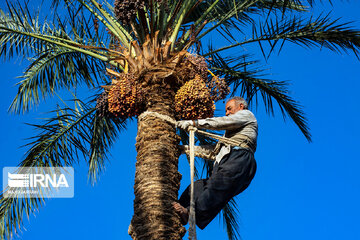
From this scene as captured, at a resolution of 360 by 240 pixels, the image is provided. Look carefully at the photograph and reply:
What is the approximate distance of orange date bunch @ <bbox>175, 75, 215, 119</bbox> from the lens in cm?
572

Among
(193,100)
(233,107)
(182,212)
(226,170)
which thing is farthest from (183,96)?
(182,212)

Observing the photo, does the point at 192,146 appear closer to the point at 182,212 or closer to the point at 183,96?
the point at 183,96

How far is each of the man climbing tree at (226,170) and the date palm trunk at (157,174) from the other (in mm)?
167

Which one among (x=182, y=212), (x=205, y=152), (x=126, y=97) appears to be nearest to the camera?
(x=182, y=212)

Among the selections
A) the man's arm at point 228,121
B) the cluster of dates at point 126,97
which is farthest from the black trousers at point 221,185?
the cluster of dates at point 126,97

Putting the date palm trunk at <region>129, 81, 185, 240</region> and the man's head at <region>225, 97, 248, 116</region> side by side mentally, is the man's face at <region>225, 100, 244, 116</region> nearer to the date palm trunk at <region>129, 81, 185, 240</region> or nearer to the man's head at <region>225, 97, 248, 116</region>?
the man's head at <region>225, 97, 248, 116</region>

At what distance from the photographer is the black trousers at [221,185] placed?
5.27 m

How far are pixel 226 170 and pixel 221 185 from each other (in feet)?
0.59

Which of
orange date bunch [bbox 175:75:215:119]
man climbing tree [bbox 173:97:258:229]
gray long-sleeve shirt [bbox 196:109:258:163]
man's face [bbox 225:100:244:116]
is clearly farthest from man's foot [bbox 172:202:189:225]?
man's face [bbox 225:100:244:116]

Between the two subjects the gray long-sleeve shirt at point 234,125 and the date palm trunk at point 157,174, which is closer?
the date palm trunk at point 157,174

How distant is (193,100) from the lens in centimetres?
571

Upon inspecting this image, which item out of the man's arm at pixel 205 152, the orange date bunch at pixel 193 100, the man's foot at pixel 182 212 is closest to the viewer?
the man's foot at pixel 182 212

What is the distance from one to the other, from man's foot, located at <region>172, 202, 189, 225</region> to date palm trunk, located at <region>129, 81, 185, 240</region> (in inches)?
2.0

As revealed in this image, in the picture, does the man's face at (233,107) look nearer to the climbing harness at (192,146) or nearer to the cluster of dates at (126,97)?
the climbing harness at (192,146)
